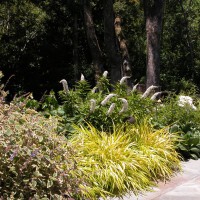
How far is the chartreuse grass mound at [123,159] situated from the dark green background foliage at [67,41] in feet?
38.0

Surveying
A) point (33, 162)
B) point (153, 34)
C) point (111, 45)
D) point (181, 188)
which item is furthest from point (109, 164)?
point (111, 45)

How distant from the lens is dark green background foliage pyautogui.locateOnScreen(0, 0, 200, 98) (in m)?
18.6

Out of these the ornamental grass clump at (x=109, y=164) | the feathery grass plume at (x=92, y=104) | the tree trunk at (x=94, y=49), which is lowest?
the ornamental grass clump at (x=109, y=164)

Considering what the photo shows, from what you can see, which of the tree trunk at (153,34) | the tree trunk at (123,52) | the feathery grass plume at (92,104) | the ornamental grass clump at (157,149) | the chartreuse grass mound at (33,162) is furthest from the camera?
the tree trunk at (123,52)

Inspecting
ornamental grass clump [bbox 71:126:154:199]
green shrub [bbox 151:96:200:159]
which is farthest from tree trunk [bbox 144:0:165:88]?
ornamental grass clump [bbox 71:126:154:199]

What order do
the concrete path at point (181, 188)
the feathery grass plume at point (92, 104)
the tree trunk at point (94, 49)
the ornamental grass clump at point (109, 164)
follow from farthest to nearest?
the tree trunk at point (94, 49) → the feathery grass plume at point (92, 104) → the concrete path at point (181, 188) → the ornamental grass clump at point (109, 164)

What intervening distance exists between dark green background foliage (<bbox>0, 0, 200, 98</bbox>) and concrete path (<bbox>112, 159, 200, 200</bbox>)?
11759 mm

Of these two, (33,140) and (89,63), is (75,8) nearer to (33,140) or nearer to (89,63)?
(89,63)

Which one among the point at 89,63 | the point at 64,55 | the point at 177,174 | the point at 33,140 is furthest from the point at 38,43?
the point at 33,140

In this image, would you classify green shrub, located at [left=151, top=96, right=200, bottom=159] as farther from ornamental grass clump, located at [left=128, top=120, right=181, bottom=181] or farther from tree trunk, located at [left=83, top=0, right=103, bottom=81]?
tree trunk, located at [left=83, top=0, right=103, bottom=81]

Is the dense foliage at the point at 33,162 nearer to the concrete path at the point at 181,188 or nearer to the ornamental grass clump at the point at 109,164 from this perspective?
the ornamental grass clump at the point at 109,164

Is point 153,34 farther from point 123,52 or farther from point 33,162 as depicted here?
point 33,162

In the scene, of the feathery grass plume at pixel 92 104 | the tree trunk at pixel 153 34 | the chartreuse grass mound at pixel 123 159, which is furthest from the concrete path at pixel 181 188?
the tree trunk at pixel 153 34

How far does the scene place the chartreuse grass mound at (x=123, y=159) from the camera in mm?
5113
